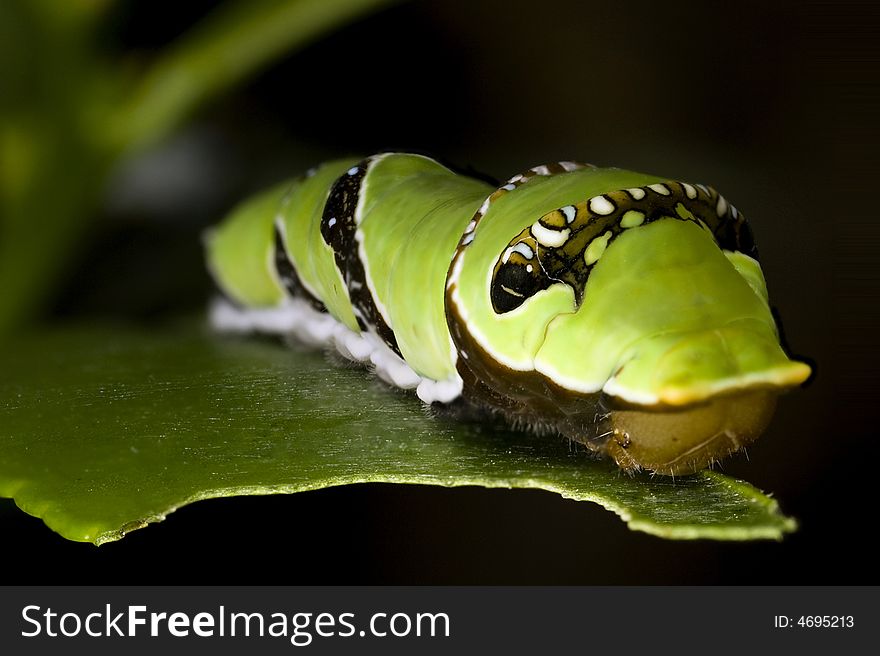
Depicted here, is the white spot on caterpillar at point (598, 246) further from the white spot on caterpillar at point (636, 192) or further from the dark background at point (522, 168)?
the dark background at point (522, 168)

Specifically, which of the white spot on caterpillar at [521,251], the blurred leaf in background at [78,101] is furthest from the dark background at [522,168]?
the white spot on caterpillar at [521,251]

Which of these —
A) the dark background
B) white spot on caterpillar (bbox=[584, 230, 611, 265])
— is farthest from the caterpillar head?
the dark background

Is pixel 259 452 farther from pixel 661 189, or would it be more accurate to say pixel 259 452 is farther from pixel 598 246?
pixel 661 189

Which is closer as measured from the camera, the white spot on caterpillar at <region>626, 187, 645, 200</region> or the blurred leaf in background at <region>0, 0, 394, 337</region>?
the white spot on caterpillar at <region>626, 187, 645, 200</region>

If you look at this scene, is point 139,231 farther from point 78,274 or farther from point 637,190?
point 637,190

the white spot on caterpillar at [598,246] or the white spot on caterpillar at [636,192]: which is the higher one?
the white spot on caterpillar at [636,192]

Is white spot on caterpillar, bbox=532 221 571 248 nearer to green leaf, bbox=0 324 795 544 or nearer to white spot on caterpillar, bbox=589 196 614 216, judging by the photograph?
white spot on caterpillar, bbox=589 196 614 216

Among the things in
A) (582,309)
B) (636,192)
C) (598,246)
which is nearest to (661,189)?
(636,192)
